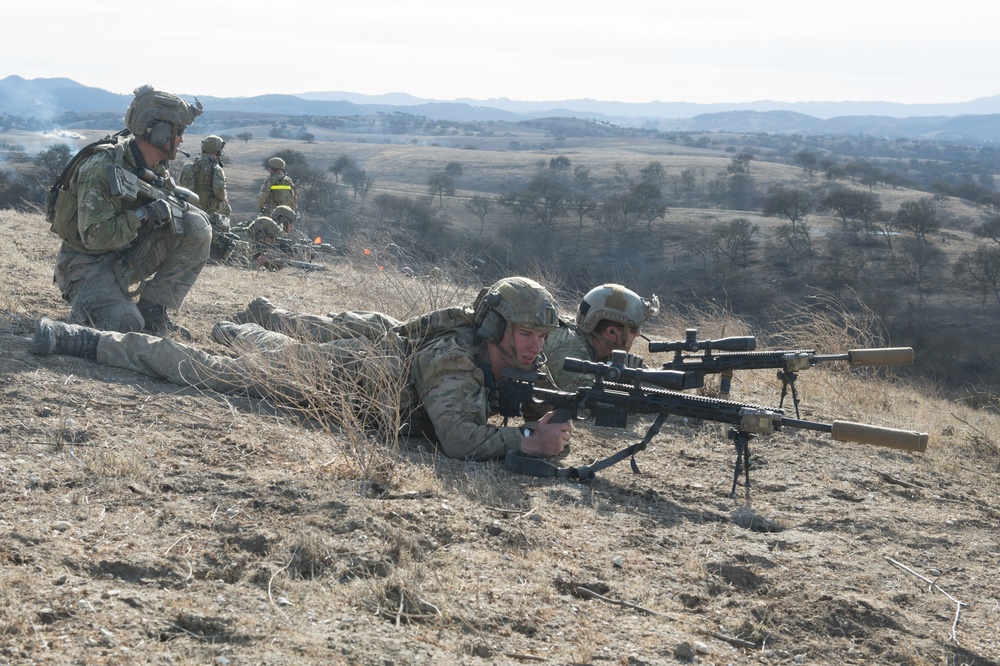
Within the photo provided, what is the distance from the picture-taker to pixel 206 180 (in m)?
11.2

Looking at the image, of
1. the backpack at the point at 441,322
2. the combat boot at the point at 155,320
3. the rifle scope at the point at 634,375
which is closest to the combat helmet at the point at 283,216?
the combat boot at the point at 155,320

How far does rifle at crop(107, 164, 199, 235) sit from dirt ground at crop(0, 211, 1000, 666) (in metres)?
1.16

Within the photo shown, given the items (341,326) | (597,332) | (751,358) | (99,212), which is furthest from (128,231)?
(751,358)

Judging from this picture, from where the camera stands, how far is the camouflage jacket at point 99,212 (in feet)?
19.0

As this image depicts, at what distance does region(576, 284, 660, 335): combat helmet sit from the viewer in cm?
548

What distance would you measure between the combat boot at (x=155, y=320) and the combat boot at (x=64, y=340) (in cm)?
100

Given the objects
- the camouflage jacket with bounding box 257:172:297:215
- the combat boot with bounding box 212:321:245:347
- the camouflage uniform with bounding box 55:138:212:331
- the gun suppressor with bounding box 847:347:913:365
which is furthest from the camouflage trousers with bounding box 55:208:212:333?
the camouflage jacket with bounding box 257:172:297:215

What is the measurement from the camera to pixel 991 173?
9488cm

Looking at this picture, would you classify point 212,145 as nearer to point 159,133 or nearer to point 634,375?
point 159,133

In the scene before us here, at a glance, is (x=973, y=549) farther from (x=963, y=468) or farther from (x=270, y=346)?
(x=270, y=346)

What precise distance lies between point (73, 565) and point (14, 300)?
446 centimetres

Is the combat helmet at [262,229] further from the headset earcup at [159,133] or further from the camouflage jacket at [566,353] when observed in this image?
the camouflage jacket at [566,353]

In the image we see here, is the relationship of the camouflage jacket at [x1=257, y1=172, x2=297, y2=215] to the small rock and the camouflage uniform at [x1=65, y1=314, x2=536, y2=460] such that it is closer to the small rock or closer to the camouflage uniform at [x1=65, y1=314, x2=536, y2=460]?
the camouflage uniform at [x1=65, y1=314, x2=536, y2=460]

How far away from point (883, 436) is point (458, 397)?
1.98m
